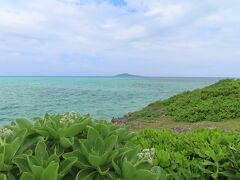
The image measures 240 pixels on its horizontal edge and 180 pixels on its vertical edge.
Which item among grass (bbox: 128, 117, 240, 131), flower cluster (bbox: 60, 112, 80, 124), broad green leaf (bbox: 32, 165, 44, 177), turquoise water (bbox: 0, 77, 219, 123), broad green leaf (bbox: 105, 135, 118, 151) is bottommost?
turquoise water (bbox: 0, 77, 219, 123)

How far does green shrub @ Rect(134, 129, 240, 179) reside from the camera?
3.25m

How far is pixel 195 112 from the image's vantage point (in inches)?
568

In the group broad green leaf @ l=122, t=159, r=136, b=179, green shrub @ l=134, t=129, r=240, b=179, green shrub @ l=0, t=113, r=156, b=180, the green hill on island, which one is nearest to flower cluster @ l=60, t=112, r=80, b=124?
green shrub @ l=0, t=113, r=156, b=180

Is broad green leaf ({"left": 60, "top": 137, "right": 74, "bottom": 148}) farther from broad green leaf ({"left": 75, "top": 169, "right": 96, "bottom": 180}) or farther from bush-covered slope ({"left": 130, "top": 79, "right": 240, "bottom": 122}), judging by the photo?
bush-covered slope ({"left": 130, "top": 79, "right": 240, "bottom": 122})

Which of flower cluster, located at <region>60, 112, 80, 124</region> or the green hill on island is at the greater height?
flower cluster, located at <region>60, 112, 80, 124</region>

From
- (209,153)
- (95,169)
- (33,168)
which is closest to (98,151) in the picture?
(95,169)

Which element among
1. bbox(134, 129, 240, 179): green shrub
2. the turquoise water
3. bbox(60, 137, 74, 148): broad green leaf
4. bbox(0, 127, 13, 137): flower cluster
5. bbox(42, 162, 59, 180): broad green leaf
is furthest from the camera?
the turquoise water

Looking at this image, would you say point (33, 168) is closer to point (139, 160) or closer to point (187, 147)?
point (139, 160)

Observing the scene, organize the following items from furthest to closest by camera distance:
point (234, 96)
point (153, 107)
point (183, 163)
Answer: point (153, 107) → point (234, 96) → point (183, 163)

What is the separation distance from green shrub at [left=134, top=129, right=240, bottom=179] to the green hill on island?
9412 millimetres

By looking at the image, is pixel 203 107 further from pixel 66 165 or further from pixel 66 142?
pixel 66 165

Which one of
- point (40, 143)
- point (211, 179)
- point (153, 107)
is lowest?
point (153, 107)

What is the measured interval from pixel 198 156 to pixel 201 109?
11.3 meters

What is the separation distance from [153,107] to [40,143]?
55.6ft
